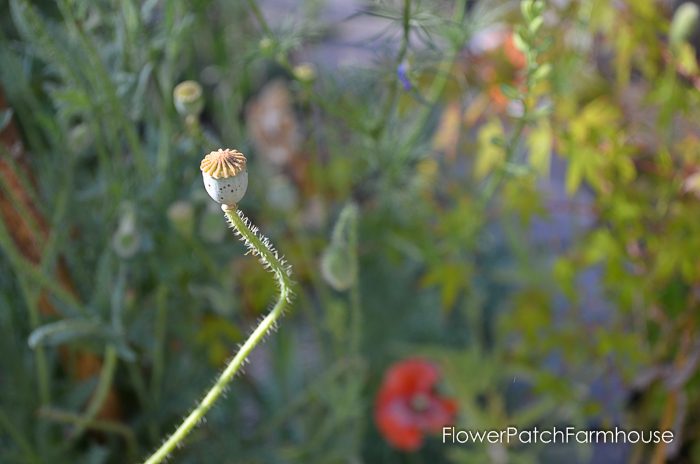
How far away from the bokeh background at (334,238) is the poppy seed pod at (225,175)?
212mm

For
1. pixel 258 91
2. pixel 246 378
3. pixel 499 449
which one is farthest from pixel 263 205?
pixel 258 91

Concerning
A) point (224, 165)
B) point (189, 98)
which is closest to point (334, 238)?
point (189, 98)

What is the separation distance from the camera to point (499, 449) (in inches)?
30.5

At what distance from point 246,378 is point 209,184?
0.51m

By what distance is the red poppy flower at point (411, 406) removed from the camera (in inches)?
31.1

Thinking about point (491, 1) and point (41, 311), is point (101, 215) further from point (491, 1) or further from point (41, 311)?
point (491, 1)

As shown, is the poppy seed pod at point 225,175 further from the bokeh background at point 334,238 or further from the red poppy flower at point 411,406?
the red poppy flower at point 411,406

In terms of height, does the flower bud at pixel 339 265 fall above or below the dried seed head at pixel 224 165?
below

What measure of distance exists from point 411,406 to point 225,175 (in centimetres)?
52

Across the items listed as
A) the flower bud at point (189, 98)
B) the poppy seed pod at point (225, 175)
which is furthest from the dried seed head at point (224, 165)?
the flower bud at point (189, 98)

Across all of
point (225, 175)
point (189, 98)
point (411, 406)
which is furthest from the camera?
point (411, 406)

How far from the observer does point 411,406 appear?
2.64 ft

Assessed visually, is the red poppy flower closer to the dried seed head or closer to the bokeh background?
the bokeh background

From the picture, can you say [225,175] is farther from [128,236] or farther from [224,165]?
[128,236]
